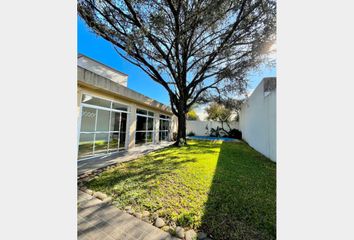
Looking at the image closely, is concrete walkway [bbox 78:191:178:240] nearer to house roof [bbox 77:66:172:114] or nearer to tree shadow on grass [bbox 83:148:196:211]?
tree shadow on grass [bbox 83:148:196:211]

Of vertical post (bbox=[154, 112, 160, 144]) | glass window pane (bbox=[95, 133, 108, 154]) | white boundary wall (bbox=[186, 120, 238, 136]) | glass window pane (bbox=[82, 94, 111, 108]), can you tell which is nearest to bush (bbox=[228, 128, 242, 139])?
white boundary wall (bbox=[186, 120, 238, 136])

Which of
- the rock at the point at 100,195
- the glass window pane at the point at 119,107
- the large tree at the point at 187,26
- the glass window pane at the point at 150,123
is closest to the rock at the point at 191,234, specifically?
the rock at the point at 100,195

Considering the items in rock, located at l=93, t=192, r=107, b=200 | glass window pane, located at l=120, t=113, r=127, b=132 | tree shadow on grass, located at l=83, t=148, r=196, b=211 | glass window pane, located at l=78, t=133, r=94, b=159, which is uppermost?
glass window pane, located at l=120, t=113, r=127, b=132

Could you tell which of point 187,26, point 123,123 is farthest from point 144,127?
point 187,26

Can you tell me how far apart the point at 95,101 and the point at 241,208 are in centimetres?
653

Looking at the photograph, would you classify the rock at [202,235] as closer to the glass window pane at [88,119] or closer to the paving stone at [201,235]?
the paving stone at [201,235]

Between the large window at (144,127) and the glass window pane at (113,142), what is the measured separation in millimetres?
1815

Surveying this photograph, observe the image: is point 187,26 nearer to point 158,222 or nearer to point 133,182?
point 133,182

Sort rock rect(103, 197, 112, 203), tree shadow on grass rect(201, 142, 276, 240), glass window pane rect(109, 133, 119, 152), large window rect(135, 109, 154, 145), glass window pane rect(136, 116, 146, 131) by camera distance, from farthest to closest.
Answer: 1. large window rect(135, 109, 154, 145)
2. glass window pane rect(136, 116, 146, 131)
3. glass window pane rect(109, 133, 119, 152)
4. rock rect(103, 197, 112, 203)
5. tree shadow on grass rect(201, 142, 276, 240)

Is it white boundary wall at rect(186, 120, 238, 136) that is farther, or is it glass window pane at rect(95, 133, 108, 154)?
white boundary wall at rect(186, 120, 238, 136)

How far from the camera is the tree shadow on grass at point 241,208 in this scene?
2195 mm

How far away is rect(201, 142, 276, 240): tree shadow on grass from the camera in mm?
2195

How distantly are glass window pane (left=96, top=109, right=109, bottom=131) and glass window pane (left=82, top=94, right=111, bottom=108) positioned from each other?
1.07ft
